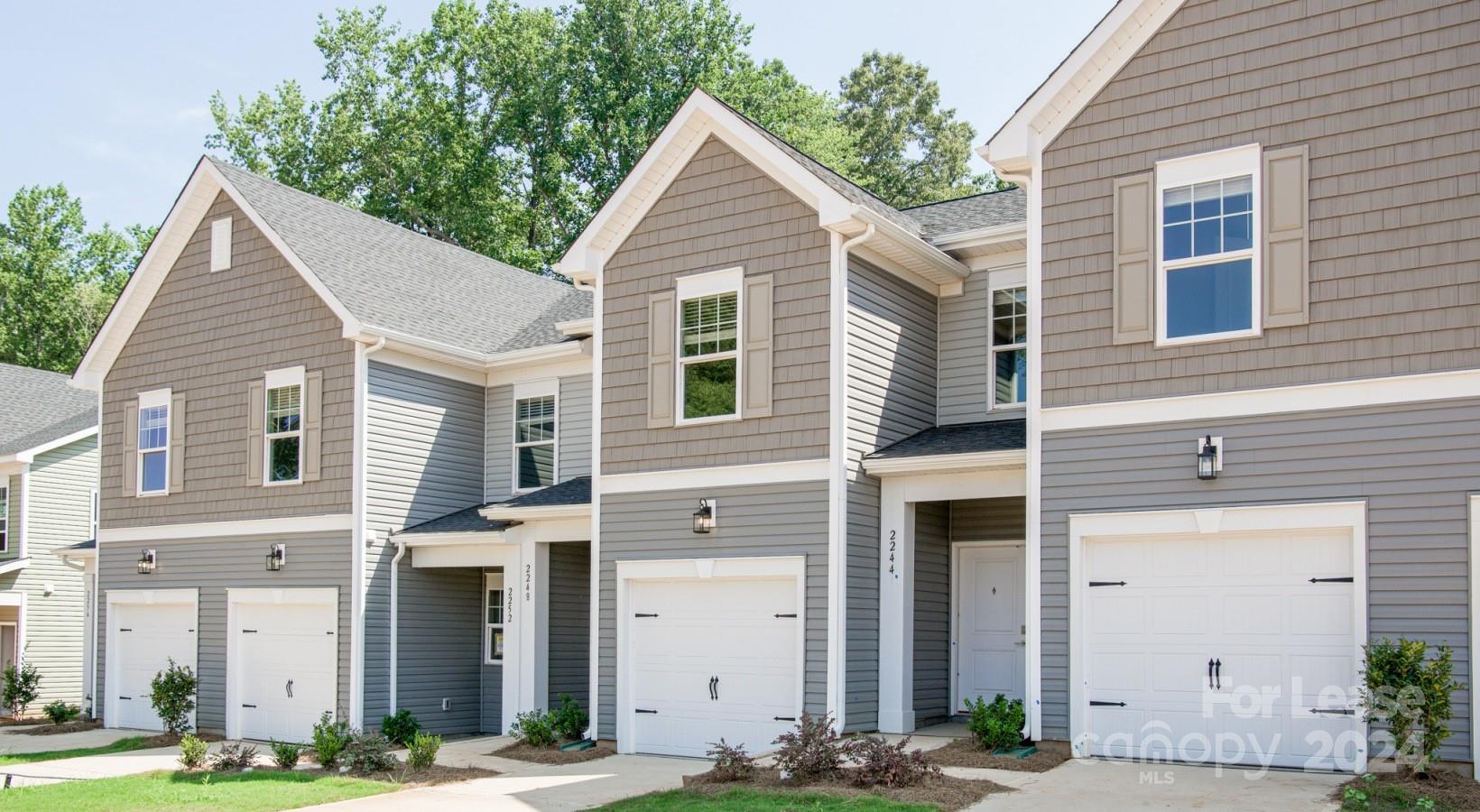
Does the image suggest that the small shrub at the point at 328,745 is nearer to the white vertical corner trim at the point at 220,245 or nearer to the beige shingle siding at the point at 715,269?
the beige shingle siding at the point at 715,269

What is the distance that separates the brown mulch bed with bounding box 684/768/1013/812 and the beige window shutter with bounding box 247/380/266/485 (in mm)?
10340

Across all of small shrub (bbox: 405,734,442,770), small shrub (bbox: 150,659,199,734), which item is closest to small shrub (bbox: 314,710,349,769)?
small shrub (bbox: 405,734,442,770)

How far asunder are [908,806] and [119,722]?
15.8m

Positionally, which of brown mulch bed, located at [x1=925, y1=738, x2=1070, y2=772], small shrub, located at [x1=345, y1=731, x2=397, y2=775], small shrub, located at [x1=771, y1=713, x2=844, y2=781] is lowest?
small shrub, located at [x1=345, y1=731, x2=397, y2=775]

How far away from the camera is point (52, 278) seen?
4588 cm

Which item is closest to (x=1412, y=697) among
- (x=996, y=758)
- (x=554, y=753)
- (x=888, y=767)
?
(x=996, y=758)

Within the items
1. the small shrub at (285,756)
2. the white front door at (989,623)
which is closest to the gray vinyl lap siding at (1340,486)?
the white front door at (989,623)

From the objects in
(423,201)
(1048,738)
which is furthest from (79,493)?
(1048,738)

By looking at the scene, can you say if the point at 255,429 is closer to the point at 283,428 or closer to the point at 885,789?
the point at 283,428

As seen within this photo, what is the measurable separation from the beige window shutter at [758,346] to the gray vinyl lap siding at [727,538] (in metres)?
0.96

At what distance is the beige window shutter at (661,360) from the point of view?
52.2ft

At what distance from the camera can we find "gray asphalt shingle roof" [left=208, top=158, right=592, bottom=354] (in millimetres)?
19766

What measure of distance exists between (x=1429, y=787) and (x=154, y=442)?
1857cm

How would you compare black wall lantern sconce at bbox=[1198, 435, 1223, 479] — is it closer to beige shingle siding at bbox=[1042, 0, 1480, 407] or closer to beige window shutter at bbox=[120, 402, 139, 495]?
beige shingle siding at bbox=[1042, 0, 1480, 407]
